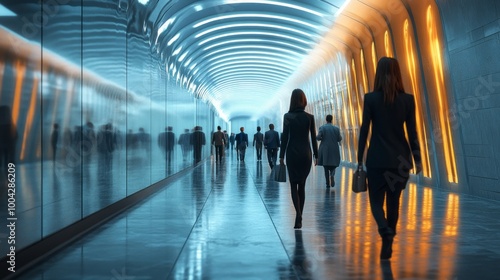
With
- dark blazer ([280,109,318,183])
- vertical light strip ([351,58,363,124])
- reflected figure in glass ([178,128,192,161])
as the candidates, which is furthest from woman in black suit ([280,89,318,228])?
vertical light strip ([351,58,363,124])

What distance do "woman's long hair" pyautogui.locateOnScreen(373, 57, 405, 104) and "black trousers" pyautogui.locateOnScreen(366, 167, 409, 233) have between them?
0.70 m

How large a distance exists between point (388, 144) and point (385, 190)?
1.51 ft

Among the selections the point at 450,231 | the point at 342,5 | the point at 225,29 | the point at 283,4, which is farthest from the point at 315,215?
the point at 225,29

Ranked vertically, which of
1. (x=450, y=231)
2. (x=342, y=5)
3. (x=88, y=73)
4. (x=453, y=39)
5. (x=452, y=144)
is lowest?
(x=450, y=231)

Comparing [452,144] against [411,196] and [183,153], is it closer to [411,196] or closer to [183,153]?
[411,196]

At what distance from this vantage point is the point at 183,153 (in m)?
23.3

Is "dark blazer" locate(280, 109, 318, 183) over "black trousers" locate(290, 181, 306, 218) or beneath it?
over

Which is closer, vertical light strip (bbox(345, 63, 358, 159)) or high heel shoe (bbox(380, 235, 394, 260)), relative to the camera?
high heel shoe (bbox(380, 235, 394, 260))

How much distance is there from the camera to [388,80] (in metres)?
6.00

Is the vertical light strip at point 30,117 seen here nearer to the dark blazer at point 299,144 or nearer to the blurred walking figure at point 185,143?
the dark blazer at point 299,144

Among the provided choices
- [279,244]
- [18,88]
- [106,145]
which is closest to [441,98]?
[106,145]

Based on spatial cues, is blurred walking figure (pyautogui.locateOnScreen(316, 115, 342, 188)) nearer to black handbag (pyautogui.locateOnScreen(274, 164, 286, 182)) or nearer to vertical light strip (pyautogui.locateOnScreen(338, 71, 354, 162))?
black handbag (pyautogui.locateOnScreen(274, 164, 286, 182))

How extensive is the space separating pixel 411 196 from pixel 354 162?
42.6ft

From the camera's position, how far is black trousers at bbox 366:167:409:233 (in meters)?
5.84
